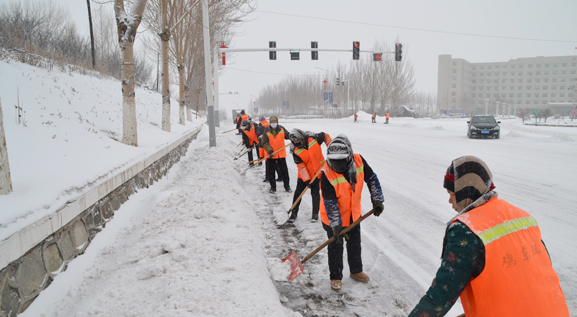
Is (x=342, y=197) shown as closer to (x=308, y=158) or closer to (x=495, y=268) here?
(x=495, y=268)

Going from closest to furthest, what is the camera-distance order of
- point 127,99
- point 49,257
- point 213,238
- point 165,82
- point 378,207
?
point 49,257
point 378,207
point 213,238
point 127,99
point 165,82

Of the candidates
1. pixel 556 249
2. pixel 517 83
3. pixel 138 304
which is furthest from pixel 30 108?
pixel 517 83

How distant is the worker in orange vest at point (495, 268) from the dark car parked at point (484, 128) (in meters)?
17.7

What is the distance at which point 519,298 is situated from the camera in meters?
1.38

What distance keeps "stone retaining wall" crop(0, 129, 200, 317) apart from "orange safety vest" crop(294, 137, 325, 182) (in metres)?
2.80

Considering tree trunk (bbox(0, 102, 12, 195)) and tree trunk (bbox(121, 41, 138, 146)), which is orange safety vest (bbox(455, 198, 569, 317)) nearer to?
tree trunk (bbox(0, 102, 12, 195))

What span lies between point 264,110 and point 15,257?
109m

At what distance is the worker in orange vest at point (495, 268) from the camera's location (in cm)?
139

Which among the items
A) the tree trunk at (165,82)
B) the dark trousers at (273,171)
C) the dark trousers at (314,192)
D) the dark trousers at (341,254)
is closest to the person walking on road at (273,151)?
the dark trousers at (273,171)

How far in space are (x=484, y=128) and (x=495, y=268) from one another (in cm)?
1807

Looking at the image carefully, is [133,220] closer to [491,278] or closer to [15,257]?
[15,257]

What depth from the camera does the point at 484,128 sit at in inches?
667

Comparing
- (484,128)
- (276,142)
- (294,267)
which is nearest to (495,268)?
(294,267)

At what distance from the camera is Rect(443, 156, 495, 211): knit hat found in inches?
63.1
